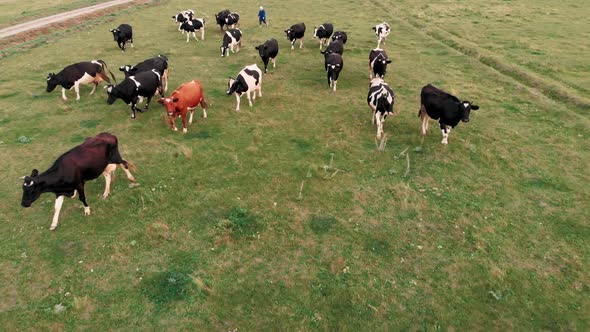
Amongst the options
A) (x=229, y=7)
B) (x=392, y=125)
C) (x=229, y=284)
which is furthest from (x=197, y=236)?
(x=229, y=7)

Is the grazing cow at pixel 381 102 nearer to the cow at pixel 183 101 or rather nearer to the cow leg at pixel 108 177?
the cow at pixel 183 101

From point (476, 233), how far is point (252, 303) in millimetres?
5601

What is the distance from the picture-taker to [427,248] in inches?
343

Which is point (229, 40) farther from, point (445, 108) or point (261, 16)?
point (445, 108)

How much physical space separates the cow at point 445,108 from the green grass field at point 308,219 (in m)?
0.82

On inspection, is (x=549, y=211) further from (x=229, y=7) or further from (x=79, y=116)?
Result: (x=229, y=7)

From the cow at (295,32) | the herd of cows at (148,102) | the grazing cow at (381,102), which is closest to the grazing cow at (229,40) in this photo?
the herd of cows at (148,102)

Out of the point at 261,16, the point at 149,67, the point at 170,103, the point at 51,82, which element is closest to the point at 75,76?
the point at 51,82

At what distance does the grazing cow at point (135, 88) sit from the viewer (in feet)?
47.4

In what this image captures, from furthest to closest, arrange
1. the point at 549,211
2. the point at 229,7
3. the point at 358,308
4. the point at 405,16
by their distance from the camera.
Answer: the point at 229,7, the point at 405,16, the point at 549,211, the point at 358,308

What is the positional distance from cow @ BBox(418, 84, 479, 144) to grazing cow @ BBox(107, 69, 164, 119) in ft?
34.4

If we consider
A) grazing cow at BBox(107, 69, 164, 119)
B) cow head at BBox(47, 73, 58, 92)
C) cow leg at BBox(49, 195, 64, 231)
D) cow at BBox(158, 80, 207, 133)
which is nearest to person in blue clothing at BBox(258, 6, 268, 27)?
grazing cow at BBox(107, 69, 164, 119)

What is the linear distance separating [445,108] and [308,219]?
20.6ft

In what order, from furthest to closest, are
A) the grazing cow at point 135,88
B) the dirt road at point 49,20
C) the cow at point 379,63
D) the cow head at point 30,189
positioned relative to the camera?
1. the dirt road at point 49,20
2. the cow at point 379,63
3. the grazing cow at point 135,88
4. the cow head at point 30,189
